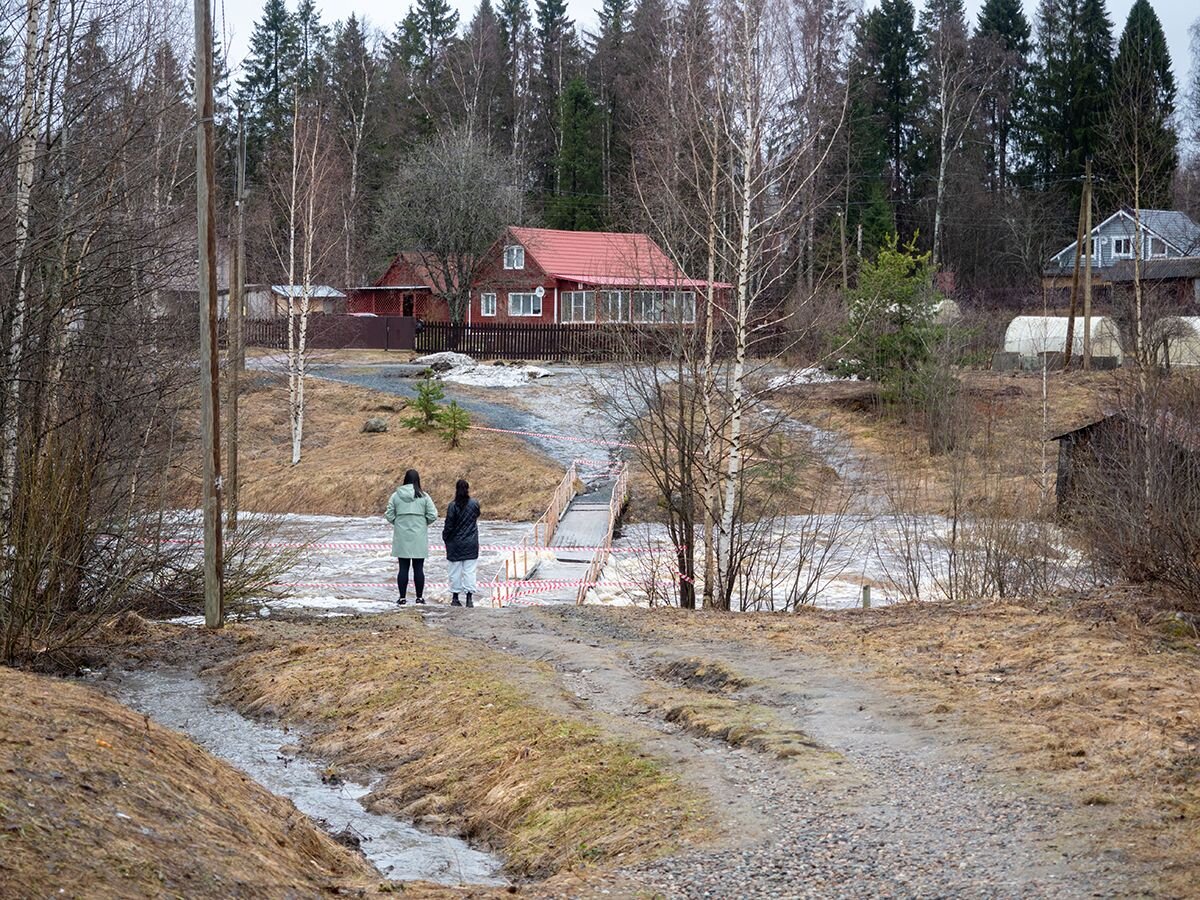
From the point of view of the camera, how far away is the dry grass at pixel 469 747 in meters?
7.47

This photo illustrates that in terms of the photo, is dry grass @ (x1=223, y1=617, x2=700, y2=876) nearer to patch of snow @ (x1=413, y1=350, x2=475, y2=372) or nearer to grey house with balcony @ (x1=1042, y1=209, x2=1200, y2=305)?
patch of snow @ (x1=413, y1=350, x2=475, y2=372)

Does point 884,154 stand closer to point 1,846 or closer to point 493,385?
point 493,385

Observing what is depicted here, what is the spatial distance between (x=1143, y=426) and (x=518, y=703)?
314 inches

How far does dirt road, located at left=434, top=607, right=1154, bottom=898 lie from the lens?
242 inches

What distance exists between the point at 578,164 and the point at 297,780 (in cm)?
6406

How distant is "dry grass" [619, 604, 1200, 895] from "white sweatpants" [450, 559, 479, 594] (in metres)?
3.30

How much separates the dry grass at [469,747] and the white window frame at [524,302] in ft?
147

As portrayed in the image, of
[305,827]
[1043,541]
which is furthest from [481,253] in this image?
[305,827]

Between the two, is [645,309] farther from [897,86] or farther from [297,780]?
[897,86]

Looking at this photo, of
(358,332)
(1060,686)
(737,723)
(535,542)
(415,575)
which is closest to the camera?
(737,723)

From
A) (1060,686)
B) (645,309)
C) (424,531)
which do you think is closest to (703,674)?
(1060,686)

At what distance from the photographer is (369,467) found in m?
32.9

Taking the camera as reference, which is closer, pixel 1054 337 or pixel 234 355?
pixel 234 355

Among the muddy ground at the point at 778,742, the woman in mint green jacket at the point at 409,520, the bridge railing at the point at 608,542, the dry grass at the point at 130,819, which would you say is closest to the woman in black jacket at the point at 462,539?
the woman in mint green jacket at the point at 409,520
